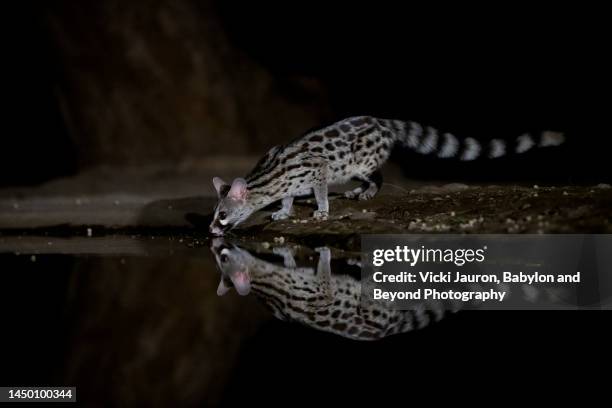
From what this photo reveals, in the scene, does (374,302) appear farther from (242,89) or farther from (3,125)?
(3,125)

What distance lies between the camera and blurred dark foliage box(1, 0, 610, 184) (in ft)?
45.0

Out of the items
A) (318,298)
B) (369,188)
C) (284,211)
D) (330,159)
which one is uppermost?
(330,159)

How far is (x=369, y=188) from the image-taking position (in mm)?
9562

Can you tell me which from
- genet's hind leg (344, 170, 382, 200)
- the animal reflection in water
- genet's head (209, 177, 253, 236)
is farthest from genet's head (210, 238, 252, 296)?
genet's hind leg (344, 170, 382, 200)

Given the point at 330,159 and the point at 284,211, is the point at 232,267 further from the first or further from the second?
the point at 330,159

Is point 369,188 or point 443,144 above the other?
point 443,144

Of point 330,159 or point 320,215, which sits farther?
point 330,159

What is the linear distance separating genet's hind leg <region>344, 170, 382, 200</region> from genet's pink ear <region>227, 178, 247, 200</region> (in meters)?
1.45

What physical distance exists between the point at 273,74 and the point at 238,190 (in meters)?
7.11

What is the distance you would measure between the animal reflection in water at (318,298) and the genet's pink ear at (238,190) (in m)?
1.83

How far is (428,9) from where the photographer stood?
47.7ft

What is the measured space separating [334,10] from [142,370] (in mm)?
11987

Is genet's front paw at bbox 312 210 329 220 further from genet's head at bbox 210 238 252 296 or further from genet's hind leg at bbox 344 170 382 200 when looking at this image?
genet's head at bbox 210 238 252 296

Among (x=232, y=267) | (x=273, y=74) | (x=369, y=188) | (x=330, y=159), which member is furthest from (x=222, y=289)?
(x=273, y=74)
